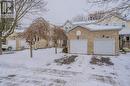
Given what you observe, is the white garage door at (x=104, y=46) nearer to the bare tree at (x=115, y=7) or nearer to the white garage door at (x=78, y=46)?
the white garage door at (x=78, y=46)

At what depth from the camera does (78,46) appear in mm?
24312

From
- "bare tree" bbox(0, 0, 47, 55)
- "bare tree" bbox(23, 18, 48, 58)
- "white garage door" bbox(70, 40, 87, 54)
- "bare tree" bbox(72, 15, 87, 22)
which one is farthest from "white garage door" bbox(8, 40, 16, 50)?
"bare tree" bbox(0, 0, 47, 55)

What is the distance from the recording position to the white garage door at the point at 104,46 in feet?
73.3

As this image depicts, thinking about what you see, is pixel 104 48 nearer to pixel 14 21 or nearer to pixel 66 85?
pixel 14 21

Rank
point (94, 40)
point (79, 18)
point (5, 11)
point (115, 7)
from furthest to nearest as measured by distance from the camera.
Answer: point (79, 18) → point (94, 40) → point (5, 11) → point (115, 7)

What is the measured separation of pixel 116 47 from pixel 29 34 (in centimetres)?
1059

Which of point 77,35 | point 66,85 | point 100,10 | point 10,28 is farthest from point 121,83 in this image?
point 77,35

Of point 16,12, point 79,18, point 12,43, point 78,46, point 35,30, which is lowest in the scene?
point 78,46

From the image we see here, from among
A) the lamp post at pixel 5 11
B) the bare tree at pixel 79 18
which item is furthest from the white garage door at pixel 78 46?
the bare tree at pixel 79 18

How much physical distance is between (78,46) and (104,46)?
3.52 metres

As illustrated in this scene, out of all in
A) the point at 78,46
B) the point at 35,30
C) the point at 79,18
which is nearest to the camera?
the point at 35,30

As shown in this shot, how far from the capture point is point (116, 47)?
22.1m

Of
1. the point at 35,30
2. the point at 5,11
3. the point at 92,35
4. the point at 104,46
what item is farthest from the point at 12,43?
the point at 5,11

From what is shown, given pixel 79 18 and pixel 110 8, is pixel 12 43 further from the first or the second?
pixel 110 8
